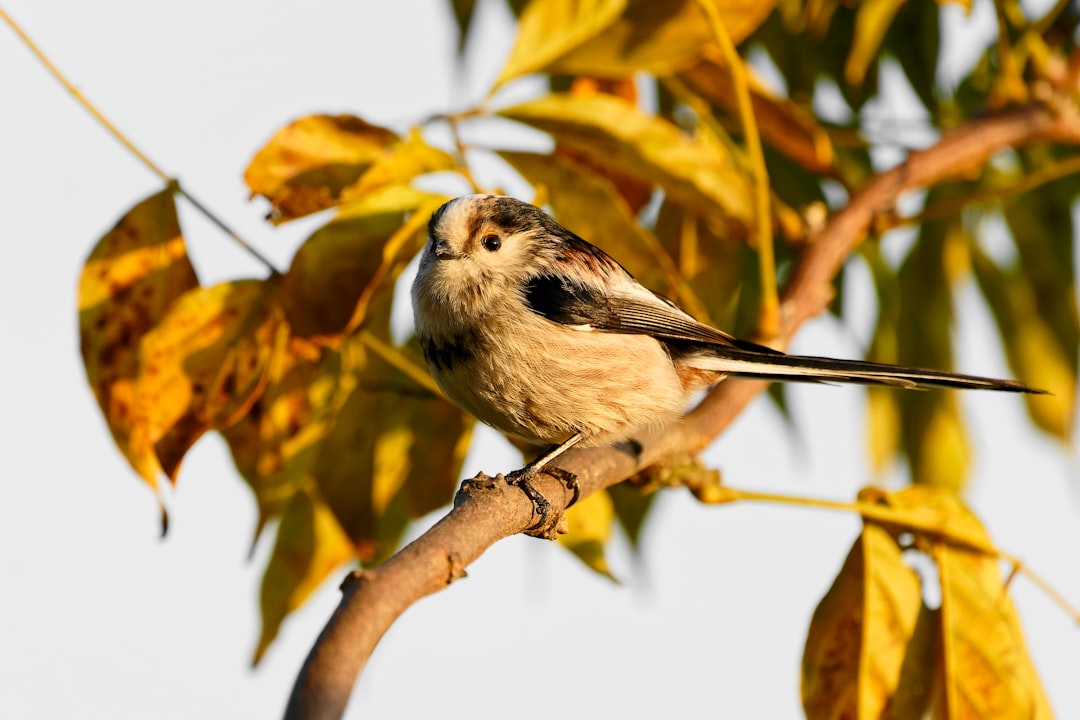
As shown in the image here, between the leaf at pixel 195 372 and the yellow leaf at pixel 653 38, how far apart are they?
1060 mm

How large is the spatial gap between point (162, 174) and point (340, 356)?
56 centimetres

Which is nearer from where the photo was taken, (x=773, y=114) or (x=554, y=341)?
(x=554, y=341)

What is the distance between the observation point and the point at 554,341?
3336 millimetres

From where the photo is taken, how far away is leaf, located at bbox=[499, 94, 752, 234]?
3.00 meters

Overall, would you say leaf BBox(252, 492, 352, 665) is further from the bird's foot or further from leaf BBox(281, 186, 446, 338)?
leaf BBox(281, 186, 446, 338)

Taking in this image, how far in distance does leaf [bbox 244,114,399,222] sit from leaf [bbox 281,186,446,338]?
9cm

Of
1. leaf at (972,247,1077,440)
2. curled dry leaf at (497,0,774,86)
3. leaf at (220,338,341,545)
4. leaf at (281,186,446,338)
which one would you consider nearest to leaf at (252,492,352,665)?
leaf at (220,338,341,545)

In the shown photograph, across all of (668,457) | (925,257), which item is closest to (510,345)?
(668,457)

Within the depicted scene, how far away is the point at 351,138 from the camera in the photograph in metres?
→ 2.80

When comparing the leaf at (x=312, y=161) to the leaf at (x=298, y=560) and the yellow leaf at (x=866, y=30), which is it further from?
the yellow leaf at (x=866, y=30)

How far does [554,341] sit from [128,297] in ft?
3.65

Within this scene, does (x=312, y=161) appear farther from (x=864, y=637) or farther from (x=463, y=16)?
(x=864, y=637)

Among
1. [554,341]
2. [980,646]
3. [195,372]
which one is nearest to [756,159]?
[554,341]

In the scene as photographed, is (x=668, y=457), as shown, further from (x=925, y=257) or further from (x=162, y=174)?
(x=925, y=257)
